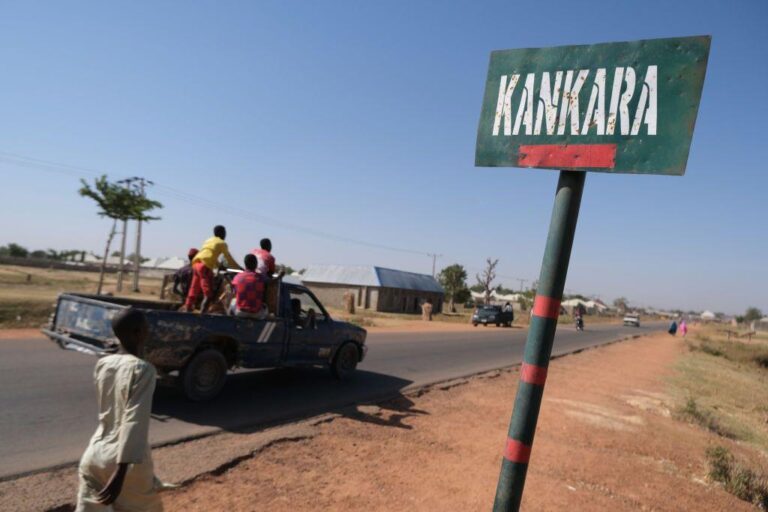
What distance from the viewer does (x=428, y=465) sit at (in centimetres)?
542

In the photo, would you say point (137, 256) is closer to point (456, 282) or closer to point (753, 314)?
point (456, 282)

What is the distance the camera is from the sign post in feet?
7.44

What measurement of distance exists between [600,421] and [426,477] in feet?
15.9

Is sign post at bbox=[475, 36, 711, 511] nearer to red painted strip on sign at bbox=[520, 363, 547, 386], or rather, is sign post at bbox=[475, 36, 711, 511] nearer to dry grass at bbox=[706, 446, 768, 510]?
red painted strip on sign at bbox=[520, 363, 547, 386]

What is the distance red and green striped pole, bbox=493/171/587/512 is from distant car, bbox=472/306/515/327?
34.1m

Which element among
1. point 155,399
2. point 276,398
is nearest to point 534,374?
point 276,398

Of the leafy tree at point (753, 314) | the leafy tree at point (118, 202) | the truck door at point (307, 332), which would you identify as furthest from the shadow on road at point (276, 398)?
the leafy tree at point (753, 314)

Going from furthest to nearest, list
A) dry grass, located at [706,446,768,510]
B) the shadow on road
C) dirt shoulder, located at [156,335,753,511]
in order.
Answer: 1. the shadow on road
2. dry grass, located at [706,446,768,510]
3. dirt shoulder, located at [156,335,753,511]

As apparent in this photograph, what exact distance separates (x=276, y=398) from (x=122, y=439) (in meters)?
5.62

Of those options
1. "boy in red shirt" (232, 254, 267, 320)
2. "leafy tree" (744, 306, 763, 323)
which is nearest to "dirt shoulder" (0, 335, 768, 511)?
"boy in red shirt" (232, 254, 267, 320)

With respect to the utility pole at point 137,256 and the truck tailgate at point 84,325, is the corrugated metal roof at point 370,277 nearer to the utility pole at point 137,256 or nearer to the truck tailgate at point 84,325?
the utility pole at point 137,256

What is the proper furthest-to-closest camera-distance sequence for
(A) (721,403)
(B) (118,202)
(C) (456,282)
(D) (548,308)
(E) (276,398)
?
(C) (456,282) < (B) (118,202) < (A) (721,403) < (E) (276,398) < (D) (548,308)

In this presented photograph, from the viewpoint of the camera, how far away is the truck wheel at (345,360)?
31.9ft

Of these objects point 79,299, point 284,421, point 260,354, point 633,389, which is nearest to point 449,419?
point 284,421
